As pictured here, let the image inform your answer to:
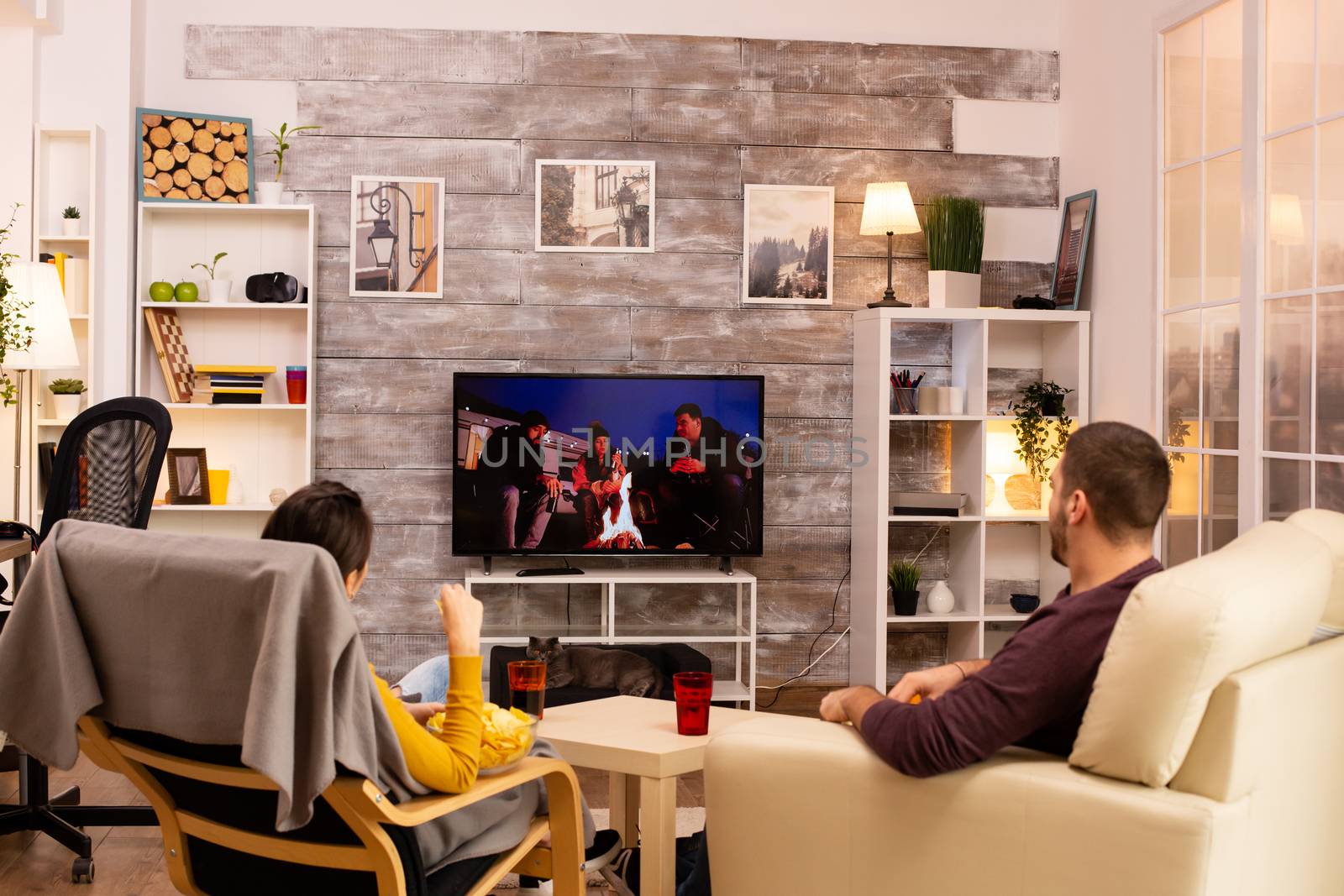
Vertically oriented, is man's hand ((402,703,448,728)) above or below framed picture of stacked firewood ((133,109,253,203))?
below

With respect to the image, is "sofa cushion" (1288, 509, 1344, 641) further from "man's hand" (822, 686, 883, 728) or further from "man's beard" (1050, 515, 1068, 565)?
"man's hand" (822, 686, 883, 728)

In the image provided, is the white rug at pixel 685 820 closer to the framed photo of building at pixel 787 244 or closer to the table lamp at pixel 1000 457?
the table lamp at pixel 1000 457

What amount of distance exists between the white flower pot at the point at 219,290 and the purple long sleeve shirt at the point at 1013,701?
11.7 feet

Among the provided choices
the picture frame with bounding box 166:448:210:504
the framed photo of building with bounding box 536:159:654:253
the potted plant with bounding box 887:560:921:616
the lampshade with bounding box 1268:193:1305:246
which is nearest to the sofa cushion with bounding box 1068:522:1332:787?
the lampshade with bounding box 1268:193:1305:246

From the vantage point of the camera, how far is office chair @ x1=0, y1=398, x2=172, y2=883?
3.02m

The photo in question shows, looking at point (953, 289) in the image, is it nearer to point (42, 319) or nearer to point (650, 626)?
point (650, 626)

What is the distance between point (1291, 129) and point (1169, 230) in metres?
0.73

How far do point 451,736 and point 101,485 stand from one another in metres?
1.73

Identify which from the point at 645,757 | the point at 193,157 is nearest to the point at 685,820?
the point at 645,757

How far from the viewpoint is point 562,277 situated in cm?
481

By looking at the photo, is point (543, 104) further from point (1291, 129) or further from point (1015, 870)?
point (1015, 870)

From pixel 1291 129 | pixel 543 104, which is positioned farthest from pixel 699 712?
pixel 543 104

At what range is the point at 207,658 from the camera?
5.33 feet

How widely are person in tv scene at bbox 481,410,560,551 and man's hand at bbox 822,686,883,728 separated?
2.69 m
